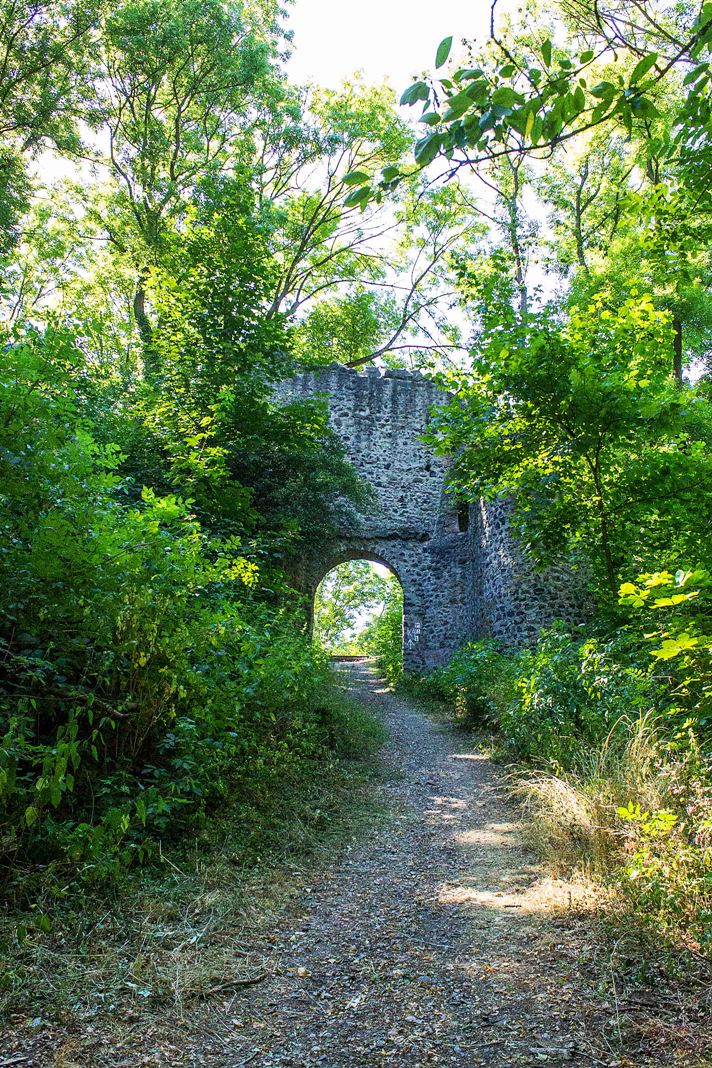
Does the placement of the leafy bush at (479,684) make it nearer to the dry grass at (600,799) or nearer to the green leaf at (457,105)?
the dry grass at (600,799)

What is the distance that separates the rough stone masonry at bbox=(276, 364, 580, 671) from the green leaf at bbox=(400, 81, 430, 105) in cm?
1122

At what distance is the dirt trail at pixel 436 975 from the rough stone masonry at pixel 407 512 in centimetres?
920

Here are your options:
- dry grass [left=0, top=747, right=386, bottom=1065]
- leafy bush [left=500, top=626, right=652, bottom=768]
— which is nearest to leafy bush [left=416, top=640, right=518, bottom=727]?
leafy bush [left=500, top=626, right=652, bottom=768]

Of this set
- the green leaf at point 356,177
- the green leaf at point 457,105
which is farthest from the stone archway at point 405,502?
the green leaf at point 457,105

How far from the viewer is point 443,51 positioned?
1450mm

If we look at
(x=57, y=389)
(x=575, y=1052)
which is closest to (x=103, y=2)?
(x=57, y=389)

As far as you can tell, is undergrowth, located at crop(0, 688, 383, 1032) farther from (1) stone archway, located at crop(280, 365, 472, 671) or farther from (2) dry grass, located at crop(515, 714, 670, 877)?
(1) stone archway, located at crop(280, 365, 472, 671)

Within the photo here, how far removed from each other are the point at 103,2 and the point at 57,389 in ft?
36.4

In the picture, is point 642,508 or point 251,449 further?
point 251,449

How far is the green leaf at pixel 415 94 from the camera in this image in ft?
5.10

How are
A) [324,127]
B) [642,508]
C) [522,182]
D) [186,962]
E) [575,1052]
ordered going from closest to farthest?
1. [575,1052]
2. [186,962]
3. [642,508]
4. [324,127]
5. [522,182]

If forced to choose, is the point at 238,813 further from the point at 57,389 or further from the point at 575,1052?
the point at 57,389

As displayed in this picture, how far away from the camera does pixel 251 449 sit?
7.93m

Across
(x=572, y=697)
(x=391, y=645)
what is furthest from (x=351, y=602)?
(x=572, y=697)
